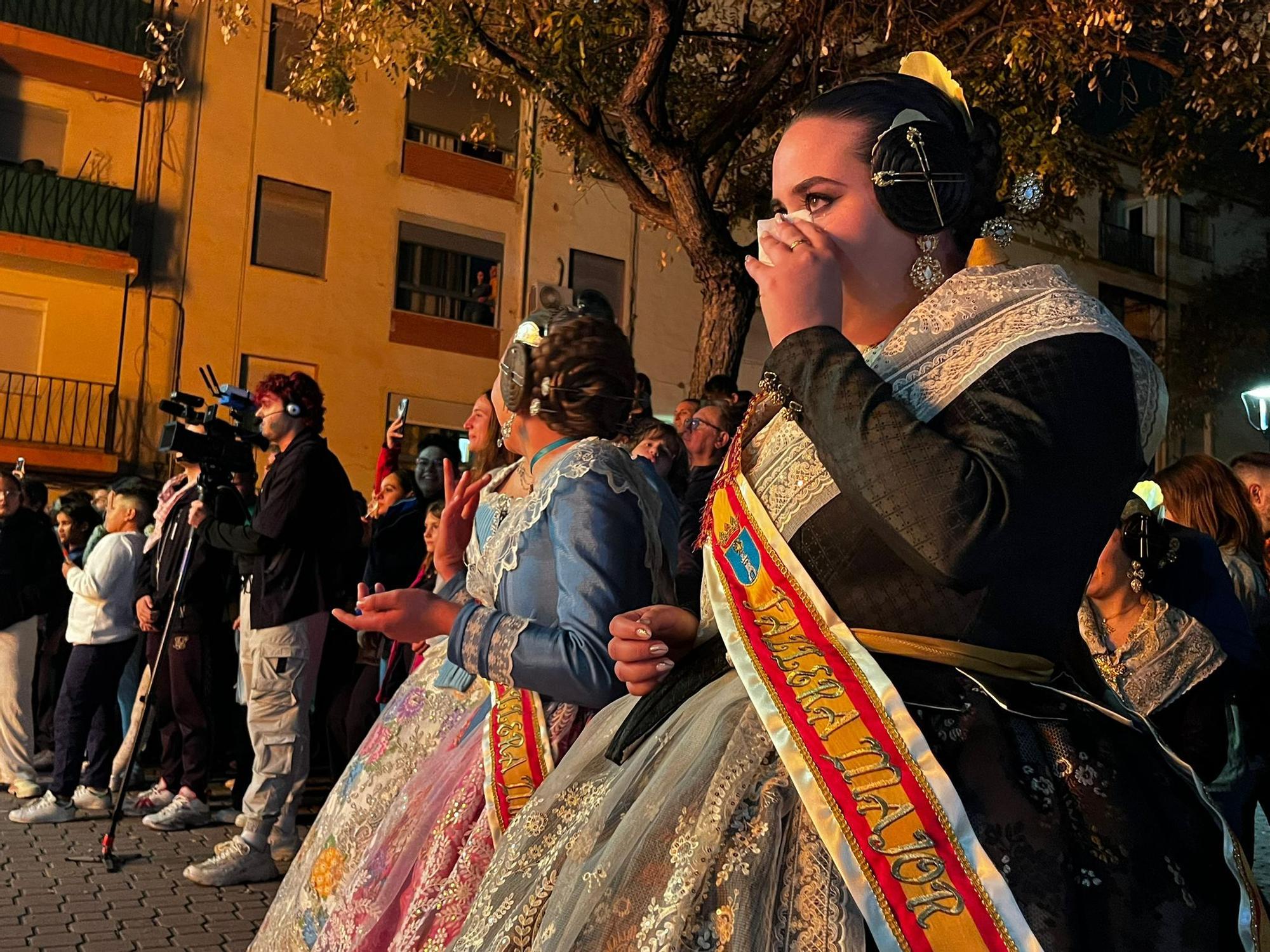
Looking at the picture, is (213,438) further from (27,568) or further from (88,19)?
(88,19)

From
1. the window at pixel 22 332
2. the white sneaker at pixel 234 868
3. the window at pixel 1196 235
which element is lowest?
the white sneaker at pixel 234 868

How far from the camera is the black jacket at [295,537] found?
18.8 feet

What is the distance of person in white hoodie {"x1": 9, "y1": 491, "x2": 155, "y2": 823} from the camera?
6.63 meters

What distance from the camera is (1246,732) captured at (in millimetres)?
4168

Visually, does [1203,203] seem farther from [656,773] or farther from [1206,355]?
[656,773]

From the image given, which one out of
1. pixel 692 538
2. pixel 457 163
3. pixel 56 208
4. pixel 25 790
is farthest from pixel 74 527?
pixel 457 163

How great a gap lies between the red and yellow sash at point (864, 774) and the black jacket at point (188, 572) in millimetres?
5187

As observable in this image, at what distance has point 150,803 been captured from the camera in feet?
22.2

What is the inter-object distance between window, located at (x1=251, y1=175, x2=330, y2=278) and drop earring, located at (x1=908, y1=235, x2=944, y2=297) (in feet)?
57.0

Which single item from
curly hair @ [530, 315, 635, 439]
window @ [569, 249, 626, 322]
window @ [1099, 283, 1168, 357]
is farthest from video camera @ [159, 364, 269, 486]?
window @ [1099, 283, 1168, 357]

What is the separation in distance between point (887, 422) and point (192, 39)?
17937 millimetres

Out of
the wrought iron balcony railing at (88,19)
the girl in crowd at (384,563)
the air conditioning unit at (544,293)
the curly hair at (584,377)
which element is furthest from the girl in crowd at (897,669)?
the wrought iron balcony railing at (88,19)

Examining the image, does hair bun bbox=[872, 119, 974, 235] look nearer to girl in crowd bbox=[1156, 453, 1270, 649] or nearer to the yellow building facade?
girl in crowd bbox=[1156, 453, 1270, 649]

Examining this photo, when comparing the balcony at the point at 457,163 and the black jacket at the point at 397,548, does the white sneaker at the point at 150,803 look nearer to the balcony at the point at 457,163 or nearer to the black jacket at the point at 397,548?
the black jacket at the point at 397,548
